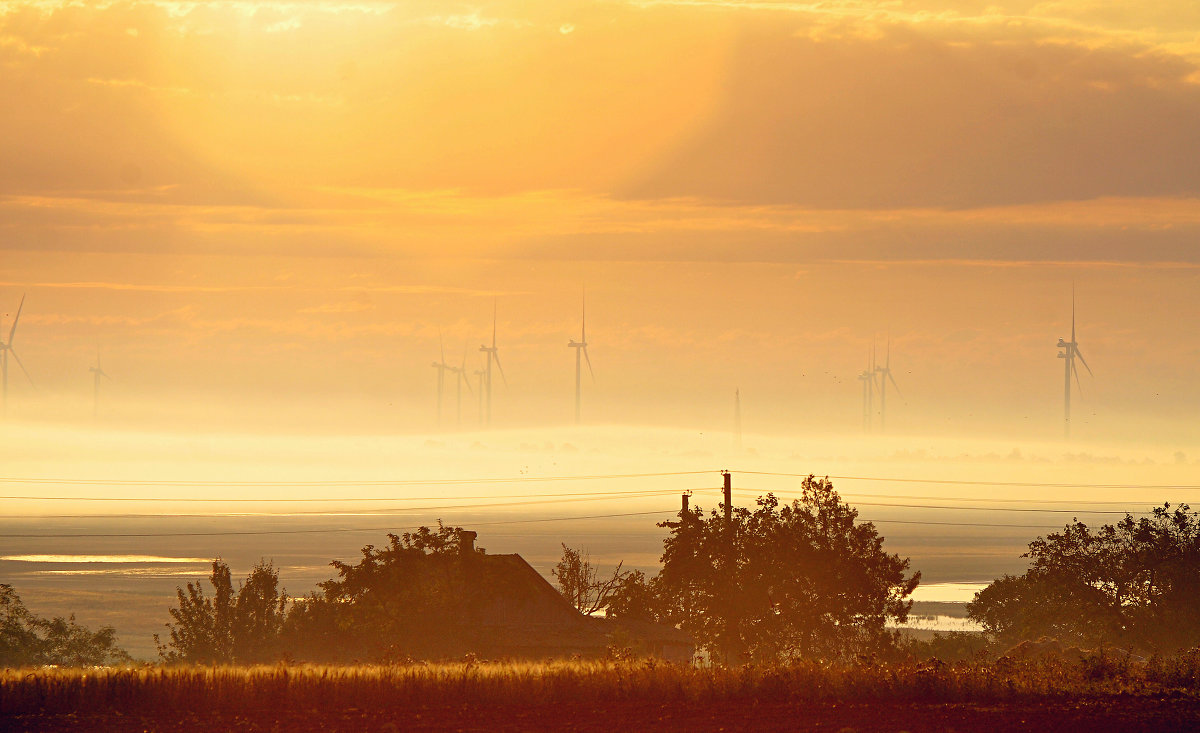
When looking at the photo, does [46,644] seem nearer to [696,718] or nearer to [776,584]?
[776,584]

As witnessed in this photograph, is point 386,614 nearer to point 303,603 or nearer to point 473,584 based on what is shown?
point 473,584

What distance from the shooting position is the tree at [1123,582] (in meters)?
86.1

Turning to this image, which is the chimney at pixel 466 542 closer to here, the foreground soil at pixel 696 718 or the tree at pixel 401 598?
the tree at pixel 401 598

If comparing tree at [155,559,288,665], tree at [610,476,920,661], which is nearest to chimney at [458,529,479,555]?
tree at [610,476,920,661]

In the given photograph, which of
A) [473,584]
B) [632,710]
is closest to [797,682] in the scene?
[632,710]

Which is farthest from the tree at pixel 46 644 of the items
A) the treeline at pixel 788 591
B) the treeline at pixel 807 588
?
the treeline at pixel 807 588

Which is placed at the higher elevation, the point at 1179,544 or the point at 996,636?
the point at 1179,544

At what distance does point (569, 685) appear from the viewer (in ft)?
90.4

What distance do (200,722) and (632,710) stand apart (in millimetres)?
7611

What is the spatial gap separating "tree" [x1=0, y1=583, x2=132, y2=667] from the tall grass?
59090 mm

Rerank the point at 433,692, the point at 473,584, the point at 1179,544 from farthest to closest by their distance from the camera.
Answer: the point at 1179,544
the point at 473,584
the point at 433,692

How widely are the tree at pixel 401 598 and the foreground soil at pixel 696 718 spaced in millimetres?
39914

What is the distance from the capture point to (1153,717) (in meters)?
23.4

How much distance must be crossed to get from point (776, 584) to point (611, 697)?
180 ft
